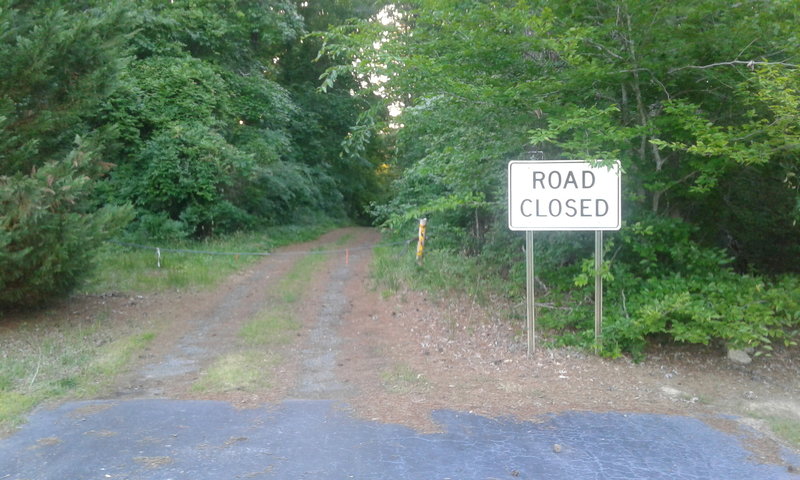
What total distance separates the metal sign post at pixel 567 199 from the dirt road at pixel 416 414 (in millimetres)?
1352

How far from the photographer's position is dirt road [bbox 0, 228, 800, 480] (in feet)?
16.8

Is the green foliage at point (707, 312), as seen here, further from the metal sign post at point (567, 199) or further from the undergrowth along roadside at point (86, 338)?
the undergrowth along roadside at point (86, 338)

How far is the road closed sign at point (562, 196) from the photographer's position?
8148 millimetres

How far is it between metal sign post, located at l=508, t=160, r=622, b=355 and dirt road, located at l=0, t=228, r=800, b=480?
135 centimetres

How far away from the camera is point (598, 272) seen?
805 centimetres

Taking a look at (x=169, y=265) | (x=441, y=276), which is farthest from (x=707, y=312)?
(x=169, y=265)

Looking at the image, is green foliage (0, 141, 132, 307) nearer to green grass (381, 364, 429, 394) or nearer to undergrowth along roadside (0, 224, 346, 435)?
undergrowth along roadside (0, 224, 346, 435)

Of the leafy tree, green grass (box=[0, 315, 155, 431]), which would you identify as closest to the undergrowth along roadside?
green grass (box=[0, 315, 155, 431])

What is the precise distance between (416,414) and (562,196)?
11.0 feet

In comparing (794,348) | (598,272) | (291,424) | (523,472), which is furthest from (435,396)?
(794,348)

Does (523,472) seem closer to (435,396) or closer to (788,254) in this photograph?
(435,396)

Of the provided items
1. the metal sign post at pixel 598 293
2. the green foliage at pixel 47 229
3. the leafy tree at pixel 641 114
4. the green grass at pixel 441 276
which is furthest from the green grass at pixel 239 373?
the green grass at pixel 441 276

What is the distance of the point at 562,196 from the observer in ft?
27.2

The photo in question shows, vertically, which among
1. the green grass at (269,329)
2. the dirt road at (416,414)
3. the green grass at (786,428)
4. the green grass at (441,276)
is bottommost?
the green grass at (786,428)
